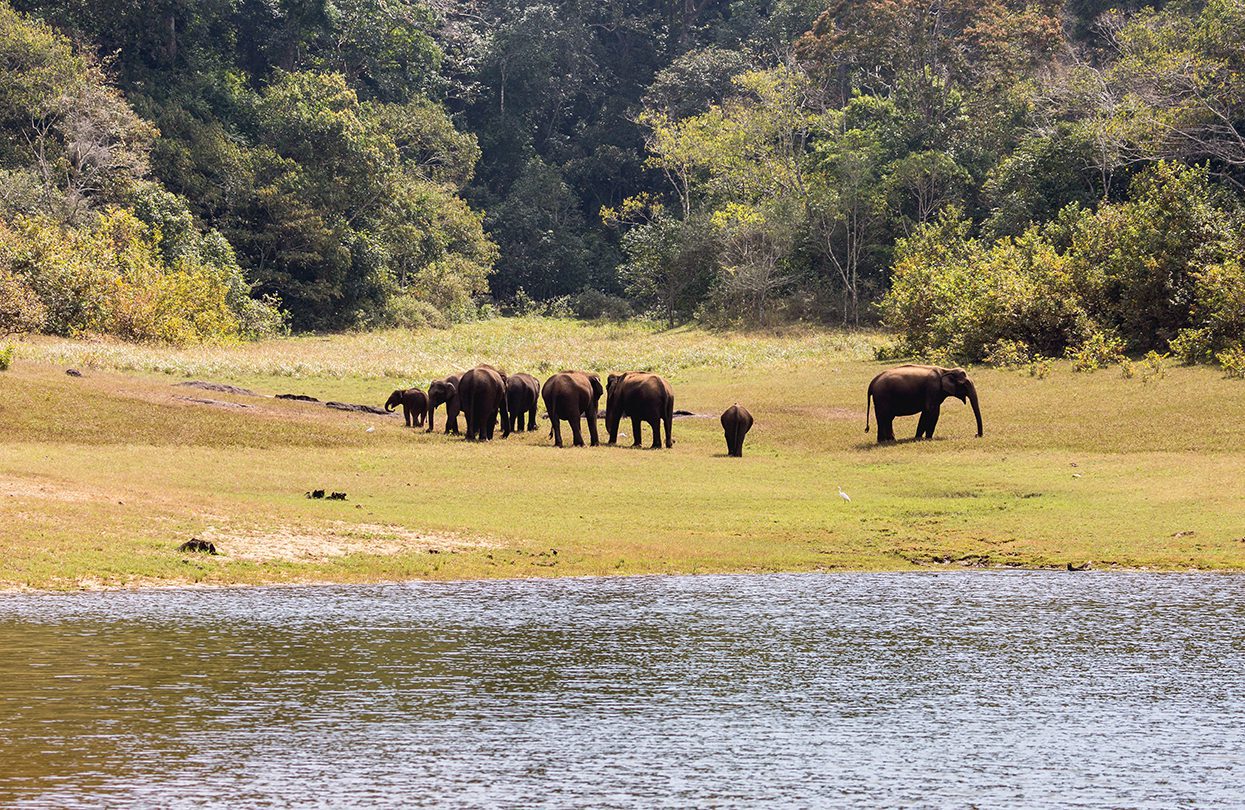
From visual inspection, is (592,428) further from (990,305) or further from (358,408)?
(990,305)

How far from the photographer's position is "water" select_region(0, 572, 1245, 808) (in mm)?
10227

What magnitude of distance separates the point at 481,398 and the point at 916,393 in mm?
10264

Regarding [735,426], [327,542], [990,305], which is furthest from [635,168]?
[327,542]

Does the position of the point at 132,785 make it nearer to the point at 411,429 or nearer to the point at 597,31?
the point at 411,429

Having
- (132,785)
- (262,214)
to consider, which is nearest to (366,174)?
(262,214)

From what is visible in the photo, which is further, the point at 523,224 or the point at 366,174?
the point at 523,224

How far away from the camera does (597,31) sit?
117625 millimetres

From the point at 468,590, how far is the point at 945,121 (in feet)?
221

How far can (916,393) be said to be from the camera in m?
34.8

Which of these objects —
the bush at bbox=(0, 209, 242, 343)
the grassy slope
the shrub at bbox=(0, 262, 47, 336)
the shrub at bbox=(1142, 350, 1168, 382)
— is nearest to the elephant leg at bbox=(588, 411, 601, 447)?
the grassy slope

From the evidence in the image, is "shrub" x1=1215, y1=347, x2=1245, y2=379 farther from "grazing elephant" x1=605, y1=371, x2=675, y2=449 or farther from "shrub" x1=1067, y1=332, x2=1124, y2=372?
"grazing elephant" x1=605, y1=371, x2=675, y2=449

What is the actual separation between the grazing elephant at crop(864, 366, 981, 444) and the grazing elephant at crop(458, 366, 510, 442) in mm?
8878

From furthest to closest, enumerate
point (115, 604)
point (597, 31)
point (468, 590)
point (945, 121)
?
point (597, 31) < point (945, 121) < point (468, 590) < point (115, 604)

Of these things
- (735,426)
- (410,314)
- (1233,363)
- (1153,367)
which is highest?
(410,314)
